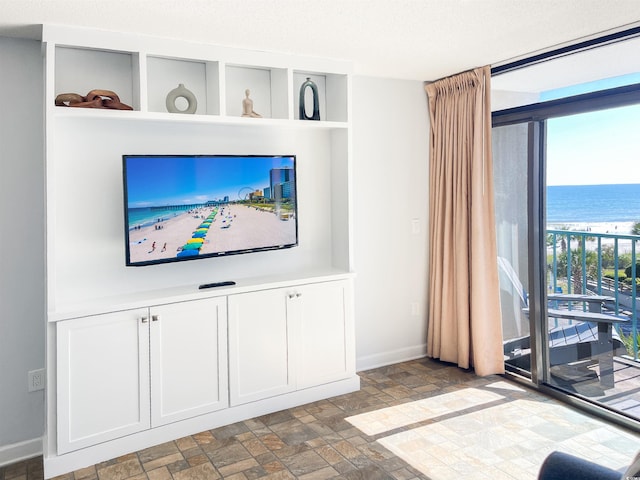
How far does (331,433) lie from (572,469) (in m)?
1.70

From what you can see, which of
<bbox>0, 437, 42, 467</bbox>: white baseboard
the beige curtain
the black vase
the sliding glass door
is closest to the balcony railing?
the sliding glass door

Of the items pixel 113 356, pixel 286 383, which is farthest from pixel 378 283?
pixel 113 356

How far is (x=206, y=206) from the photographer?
3.25 m

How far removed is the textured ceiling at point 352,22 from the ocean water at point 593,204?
37.1 inches

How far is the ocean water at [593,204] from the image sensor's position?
3.07 meters

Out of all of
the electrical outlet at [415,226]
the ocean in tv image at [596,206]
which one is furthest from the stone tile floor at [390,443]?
the electrical outlet at [415,226]

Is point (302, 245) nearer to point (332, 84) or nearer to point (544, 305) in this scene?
point (332, 84)

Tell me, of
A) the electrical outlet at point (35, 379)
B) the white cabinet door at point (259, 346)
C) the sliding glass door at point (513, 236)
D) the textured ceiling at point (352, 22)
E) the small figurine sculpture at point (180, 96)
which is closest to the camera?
the textured ceiling at point (352, 22)

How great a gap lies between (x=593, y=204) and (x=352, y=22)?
6.36 feet

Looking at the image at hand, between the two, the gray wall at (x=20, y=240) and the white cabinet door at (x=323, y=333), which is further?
the white cabinet door at (x=323, y=333)

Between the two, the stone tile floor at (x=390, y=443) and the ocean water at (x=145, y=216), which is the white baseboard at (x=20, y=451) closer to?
the stone tile floor at (x=390, y=443)

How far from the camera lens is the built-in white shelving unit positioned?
9.03 feet

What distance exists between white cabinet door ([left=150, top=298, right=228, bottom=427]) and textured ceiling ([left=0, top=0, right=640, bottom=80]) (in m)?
1.59

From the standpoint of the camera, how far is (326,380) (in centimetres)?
360
